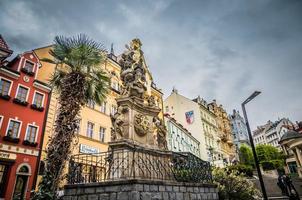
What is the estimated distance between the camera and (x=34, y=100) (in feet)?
64.3

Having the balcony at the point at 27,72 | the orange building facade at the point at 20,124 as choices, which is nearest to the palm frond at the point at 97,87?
the orange building facade at the point at 20,124

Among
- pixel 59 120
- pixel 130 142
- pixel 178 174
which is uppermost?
pixel 59 120

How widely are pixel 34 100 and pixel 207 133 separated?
125ft

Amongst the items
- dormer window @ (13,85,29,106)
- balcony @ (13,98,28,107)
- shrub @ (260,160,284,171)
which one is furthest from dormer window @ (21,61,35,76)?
shrub @ (260,160,284,171)

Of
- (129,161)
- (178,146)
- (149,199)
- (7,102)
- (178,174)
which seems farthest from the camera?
(178,146)

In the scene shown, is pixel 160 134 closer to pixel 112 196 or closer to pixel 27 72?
pixel 112 196

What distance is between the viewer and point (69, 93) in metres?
11.1

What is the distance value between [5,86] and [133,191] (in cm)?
1766

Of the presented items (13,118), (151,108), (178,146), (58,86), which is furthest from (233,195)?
(178,146)

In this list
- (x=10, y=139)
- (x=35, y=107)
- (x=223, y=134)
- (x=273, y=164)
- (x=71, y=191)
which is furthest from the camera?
(x=223, y=134)

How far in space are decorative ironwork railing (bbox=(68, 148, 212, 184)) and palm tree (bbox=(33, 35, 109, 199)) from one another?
1.45 metres

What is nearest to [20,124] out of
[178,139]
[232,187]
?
[232,187]

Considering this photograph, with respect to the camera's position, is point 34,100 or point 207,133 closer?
point 34,100

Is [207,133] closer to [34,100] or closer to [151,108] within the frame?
[34,100]
